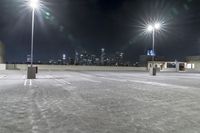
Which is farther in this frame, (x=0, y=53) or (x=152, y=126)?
(x=0, y=53)

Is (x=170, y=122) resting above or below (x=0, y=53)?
below

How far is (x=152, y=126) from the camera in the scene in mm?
6867

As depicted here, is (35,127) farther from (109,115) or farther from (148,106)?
(148,106)

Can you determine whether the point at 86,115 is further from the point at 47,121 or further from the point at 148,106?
the point at 148,106

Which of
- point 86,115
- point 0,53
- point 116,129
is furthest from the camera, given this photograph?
point 0,53

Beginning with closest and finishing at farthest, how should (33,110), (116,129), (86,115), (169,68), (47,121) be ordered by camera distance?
(116,129), (47,121), (86,115), (33,110), (169,68)

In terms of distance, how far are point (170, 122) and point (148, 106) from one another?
2834 millimetres

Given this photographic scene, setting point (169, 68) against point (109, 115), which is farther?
point (169, 68)

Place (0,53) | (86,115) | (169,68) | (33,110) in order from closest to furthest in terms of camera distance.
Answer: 1. (86,115)
2. (33,110)
3. (0,53)
4. (169,68)

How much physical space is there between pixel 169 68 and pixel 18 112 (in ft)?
254

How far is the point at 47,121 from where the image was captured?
283 inches

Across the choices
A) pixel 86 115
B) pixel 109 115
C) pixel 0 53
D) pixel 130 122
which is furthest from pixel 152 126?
pixel 0 53

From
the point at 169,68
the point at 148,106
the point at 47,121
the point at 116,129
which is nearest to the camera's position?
the point at 116,129

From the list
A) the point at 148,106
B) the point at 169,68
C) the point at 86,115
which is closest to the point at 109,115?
the point at 86,115
